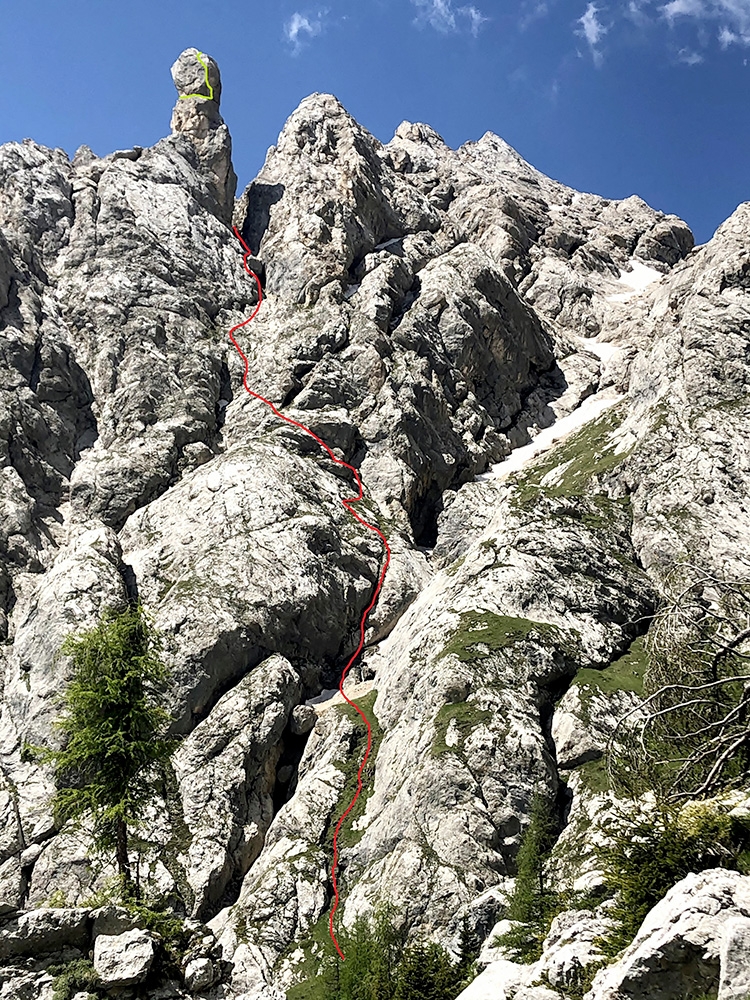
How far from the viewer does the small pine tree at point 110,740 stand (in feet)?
92.9

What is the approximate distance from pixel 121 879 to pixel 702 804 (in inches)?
855

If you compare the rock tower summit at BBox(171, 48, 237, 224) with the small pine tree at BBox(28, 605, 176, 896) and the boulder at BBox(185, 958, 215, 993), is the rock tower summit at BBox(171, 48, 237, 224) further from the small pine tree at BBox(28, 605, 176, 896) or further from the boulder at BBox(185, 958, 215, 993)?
the boulder at BBox(185, 958, 215, 993)

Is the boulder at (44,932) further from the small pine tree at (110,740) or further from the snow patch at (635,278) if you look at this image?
the snow patch at (635,278)

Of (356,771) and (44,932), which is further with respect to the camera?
(356,771)

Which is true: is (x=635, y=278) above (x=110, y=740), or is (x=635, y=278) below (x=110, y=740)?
above

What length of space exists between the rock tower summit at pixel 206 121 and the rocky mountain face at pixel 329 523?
603 millimetres

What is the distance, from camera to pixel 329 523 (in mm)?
70438

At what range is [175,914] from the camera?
142 ft

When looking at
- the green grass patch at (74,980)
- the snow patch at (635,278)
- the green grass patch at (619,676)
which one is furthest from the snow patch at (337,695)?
the snow patch at (635,278)

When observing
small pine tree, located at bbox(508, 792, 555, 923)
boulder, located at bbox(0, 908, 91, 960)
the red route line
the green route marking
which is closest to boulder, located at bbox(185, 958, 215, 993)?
boulder, located at bbox(0, 908, 91, 960)

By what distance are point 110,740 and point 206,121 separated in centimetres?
13254

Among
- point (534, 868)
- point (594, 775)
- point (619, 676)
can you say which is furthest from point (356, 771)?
point (534, 868)

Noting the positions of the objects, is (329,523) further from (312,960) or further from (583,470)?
(312,960)

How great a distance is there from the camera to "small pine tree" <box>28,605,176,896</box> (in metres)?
28.3
